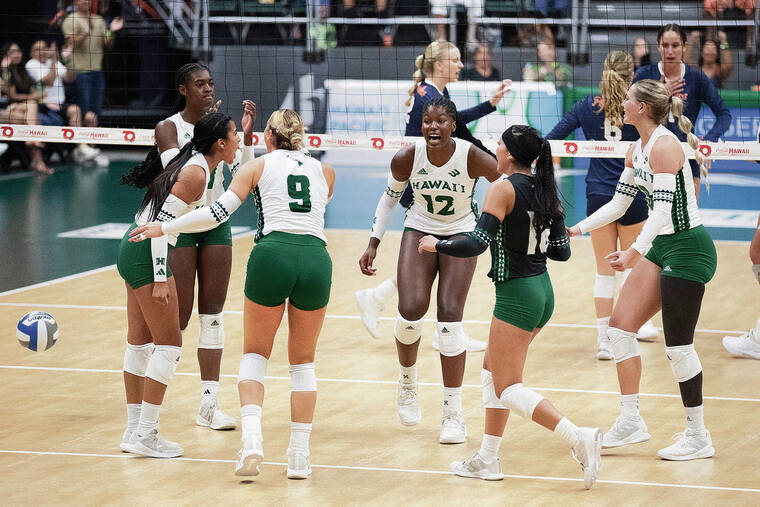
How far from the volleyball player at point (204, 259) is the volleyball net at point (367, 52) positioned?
9747 mm

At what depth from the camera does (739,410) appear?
6.64 meters

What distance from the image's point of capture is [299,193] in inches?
214

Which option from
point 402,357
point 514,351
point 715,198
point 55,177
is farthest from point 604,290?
point 55,177

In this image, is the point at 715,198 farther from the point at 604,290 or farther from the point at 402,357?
the point at 402,357

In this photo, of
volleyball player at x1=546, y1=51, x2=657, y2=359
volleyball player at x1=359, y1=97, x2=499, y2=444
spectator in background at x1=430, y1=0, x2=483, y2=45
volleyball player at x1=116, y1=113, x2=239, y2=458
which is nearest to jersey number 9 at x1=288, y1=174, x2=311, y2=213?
volleyball player at x1=116, y1=113, x2=239, y2=458

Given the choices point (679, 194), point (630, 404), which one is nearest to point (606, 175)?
point (679, 194)

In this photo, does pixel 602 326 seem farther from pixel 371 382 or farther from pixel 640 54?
pixel 640 54

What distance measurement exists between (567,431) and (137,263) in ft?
7.41

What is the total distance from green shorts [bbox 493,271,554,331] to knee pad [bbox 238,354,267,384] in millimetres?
1152

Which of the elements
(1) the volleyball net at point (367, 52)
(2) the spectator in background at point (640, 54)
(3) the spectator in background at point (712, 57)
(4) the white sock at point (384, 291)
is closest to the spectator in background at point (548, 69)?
(1) the volleyball net at point (367, 52)

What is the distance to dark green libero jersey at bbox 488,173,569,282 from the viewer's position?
5266 mm

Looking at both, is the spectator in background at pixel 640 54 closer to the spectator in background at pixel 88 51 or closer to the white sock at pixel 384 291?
the spectator in background at pixel 88 51

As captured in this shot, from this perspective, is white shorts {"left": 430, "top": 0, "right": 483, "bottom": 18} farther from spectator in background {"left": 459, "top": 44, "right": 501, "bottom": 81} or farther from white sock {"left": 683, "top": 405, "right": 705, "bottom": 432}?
white sock {"left": 683, "top": 405, "right": 705, "bottom": 432}

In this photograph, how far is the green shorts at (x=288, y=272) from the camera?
5340mm
